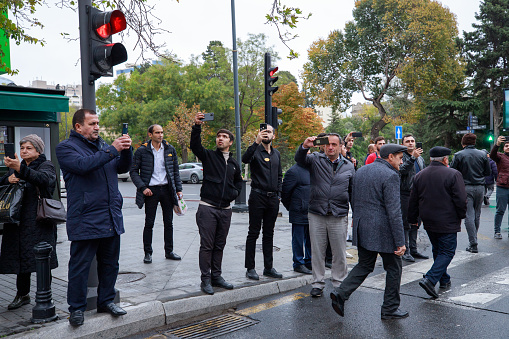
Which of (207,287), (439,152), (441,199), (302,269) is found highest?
(439,152)

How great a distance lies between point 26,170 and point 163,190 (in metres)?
2.67

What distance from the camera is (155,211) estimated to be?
6758mm

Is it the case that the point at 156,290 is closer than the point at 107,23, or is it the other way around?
the point at 107,23

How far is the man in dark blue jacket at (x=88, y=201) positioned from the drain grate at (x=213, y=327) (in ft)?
1.97

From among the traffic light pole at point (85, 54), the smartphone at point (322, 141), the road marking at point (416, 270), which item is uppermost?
the traffic light pole at point (85, 54)

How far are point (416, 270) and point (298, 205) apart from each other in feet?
6.72

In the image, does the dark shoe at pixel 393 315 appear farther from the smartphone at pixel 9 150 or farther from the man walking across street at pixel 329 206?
the smartphone at pixel 9 150

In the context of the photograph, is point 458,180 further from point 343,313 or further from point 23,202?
point 23,202

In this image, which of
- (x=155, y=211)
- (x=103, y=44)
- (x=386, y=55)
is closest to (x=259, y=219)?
(x=155, y=211)

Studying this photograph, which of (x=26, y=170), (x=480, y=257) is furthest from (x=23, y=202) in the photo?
(x=480, y=257)

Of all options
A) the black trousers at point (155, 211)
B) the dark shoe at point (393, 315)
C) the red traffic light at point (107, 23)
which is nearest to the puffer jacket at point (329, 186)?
the dark shoe at point (393, 315)

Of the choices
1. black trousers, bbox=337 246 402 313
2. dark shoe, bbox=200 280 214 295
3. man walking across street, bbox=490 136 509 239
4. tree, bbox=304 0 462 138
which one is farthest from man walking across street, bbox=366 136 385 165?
tree, bbox=304 0 462 138

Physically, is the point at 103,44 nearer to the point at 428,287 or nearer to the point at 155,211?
the point at 155,211

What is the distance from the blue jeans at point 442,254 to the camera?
17.4 ft
